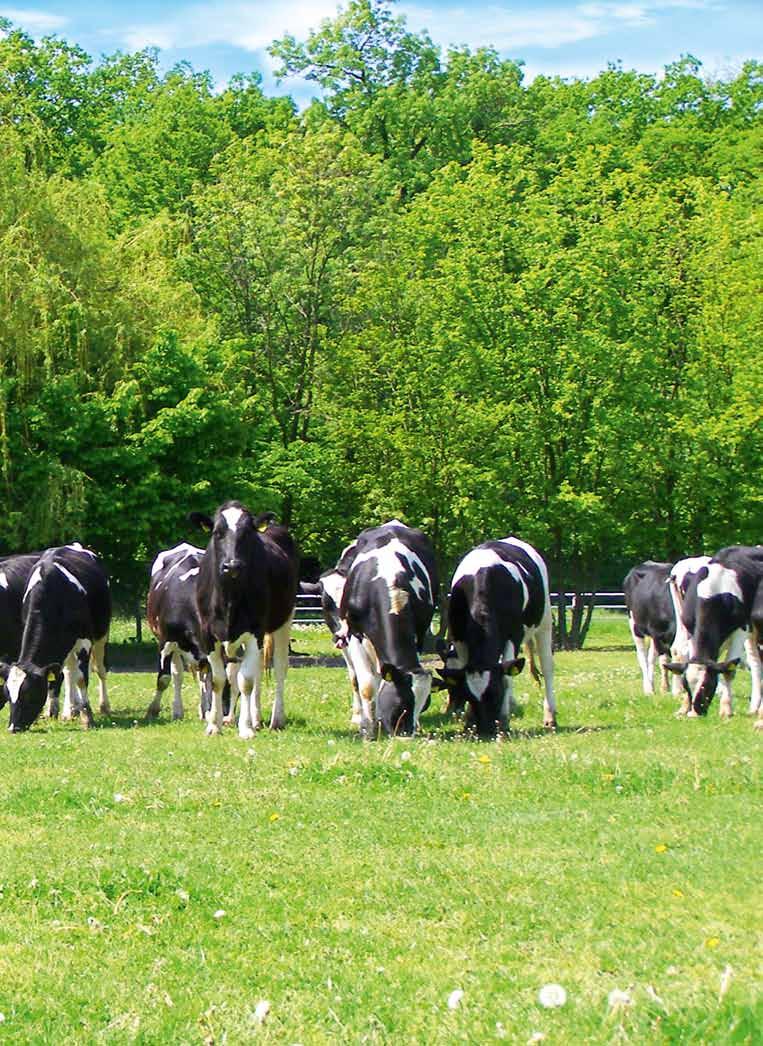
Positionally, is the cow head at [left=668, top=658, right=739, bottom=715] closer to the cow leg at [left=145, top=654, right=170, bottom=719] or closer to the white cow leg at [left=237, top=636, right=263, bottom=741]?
the white cow leg at [left=237, top=636, right=263, bottom=741]

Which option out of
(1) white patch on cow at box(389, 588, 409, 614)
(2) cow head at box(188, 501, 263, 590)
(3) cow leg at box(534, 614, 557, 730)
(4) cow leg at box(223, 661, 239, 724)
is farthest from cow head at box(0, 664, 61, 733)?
(3) cow leg at box(534, 614, 557, 730)

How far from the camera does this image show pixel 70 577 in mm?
20359

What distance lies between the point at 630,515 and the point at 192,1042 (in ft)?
130

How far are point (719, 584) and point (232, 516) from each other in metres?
6.72

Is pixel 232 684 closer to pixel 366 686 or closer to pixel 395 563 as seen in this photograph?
pixel 366 686

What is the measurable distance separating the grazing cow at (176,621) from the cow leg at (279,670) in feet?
3.24

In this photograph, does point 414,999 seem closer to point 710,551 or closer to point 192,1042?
point 192,1042

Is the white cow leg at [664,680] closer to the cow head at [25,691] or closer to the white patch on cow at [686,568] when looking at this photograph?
the white patch on cow at [686,568]

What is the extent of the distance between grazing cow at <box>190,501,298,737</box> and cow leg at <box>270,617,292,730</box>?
2 centimetres

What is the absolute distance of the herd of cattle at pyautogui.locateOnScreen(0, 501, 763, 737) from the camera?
55.7 ft

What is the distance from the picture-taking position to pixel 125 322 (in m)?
38.3

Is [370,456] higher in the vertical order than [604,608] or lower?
higher

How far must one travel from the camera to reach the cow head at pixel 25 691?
61.3 feet

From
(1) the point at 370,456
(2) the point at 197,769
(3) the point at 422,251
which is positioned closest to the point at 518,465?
(1) the point at 370,456
